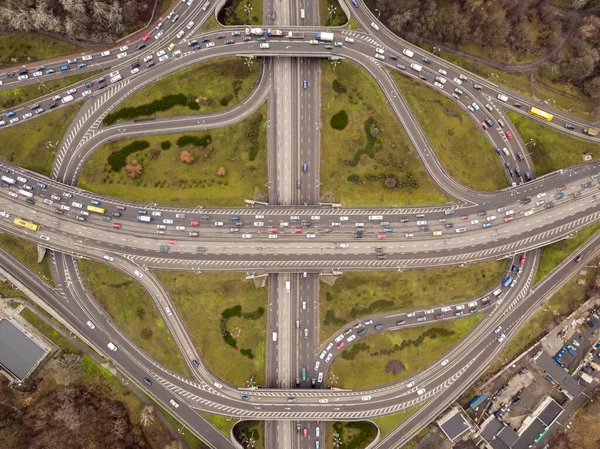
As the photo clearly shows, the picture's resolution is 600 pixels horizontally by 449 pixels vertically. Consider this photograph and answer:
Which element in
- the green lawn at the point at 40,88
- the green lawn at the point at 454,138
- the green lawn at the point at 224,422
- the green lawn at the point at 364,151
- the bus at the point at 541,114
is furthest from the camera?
the bus at the point at 541,114

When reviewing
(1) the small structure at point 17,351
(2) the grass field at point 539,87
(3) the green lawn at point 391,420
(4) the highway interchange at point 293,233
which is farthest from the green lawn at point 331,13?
(1) the small structure at point 17,351

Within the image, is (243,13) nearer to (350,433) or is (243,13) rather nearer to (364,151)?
(364,151)

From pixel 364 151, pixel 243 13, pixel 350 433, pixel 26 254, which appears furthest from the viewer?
pixel 243 13

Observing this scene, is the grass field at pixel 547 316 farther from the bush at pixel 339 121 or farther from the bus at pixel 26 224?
the bus at pixel 26 224

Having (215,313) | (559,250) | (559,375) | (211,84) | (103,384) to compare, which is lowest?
(559,375)

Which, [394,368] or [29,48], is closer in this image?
[394,368]

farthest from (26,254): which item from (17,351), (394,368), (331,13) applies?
(331,13)
